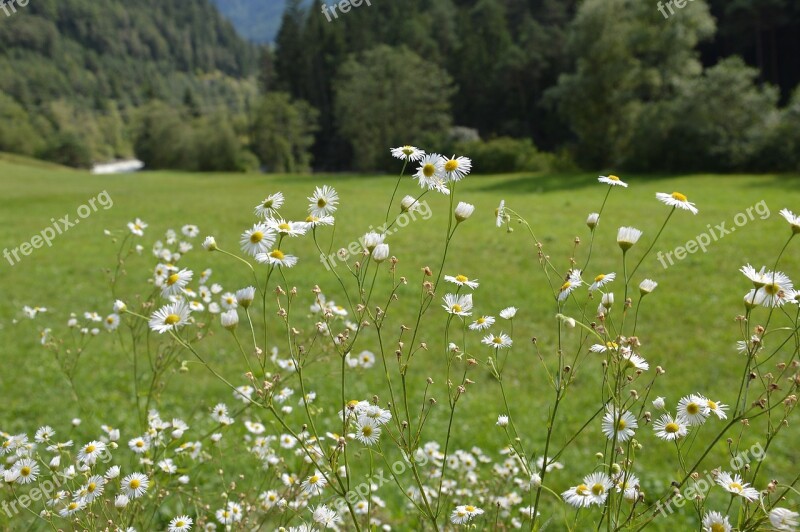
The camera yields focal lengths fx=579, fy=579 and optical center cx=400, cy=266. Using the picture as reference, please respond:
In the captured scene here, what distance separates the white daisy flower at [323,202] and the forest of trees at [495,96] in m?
21.6

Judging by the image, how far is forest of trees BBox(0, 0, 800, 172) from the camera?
21.3 metres

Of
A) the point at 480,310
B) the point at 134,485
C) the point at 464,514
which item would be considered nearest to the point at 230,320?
the point at 134,485

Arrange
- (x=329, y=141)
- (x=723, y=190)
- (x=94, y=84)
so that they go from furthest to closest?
(x=94, y=84)
(x=329, y=141)
(x=723, y=190)

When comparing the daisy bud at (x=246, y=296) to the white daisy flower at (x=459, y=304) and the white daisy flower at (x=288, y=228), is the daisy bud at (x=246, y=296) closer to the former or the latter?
the white daisy flower at (x=288, y=228)

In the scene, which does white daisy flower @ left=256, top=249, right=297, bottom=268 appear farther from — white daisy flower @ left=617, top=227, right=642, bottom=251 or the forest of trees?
the forest of trees

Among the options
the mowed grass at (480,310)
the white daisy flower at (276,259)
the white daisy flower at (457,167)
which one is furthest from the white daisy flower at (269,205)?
the mowed grass at (480,310)

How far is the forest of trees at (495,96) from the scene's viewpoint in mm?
21281

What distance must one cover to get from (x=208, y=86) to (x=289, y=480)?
133 meters

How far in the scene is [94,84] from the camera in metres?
99.8

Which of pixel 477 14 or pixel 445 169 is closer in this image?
pixel 445 169

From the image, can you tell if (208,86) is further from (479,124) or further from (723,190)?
(723,190)

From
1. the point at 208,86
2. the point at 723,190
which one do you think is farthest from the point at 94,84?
the point at 723,190

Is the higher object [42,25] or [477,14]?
[42,25]

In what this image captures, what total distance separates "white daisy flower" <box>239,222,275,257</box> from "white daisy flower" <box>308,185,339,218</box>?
A: 118 mm
